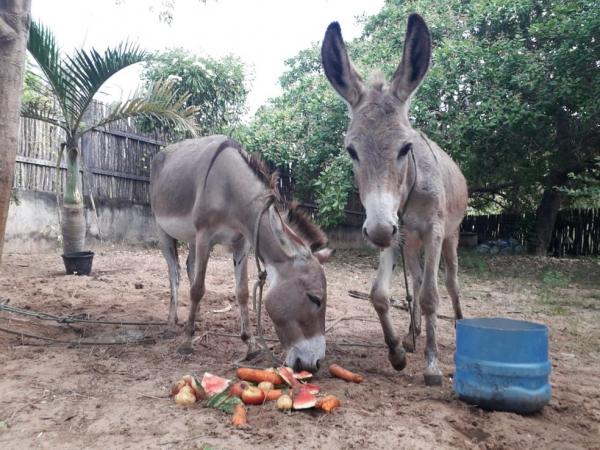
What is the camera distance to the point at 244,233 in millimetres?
3828

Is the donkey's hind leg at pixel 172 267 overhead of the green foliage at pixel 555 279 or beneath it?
overhead

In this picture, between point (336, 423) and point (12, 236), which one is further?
point (12, 236)

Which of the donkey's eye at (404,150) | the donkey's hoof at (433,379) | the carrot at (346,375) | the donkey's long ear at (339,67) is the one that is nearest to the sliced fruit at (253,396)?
the carrot at (346,375)

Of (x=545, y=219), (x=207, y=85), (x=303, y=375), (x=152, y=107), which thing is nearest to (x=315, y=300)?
(x=303, y=375)

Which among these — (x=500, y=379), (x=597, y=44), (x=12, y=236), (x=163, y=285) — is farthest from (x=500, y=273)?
(x=12, y=236)

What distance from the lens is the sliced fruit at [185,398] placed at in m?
2.66

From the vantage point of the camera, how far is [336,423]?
2.43 m

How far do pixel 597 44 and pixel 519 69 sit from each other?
1.27 metres

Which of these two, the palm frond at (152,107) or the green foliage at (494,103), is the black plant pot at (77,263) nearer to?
the palm frond at (152,107)

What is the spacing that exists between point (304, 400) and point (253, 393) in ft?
0.99

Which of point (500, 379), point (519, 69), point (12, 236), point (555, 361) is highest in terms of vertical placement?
point (519, 69)

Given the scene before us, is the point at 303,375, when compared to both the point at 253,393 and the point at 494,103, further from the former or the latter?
the point at 494,103

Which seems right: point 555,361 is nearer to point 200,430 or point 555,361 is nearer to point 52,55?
point 200,430

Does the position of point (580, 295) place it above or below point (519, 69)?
below
